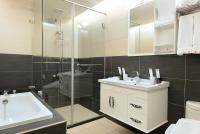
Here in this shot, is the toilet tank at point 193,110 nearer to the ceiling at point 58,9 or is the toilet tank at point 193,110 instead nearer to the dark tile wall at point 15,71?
the ceiling at point 58,9

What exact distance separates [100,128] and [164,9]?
2031mm

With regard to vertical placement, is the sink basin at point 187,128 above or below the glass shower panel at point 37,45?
below

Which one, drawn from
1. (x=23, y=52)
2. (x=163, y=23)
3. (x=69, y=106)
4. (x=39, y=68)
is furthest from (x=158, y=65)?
(x=23, y=52)

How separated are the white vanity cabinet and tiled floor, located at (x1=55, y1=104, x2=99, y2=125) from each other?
32.6 inches

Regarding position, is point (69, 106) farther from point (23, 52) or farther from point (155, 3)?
point (155, 3)

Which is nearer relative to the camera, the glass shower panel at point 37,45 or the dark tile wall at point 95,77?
the glass shower panel at point 37,45

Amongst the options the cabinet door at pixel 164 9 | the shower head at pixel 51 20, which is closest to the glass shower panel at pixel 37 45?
the shower head at pixel 51 20

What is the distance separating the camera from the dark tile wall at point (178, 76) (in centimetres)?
161

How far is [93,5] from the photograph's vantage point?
3041 mm

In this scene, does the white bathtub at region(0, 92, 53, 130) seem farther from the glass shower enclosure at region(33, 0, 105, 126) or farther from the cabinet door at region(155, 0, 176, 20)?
the cabinet door at region(155, 0, 176, 20)

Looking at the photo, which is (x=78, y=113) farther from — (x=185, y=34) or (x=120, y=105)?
(x=185, y=34)

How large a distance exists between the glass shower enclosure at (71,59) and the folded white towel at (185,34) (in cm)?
158

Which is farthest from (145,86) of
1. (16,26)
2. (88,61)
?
(16,26)

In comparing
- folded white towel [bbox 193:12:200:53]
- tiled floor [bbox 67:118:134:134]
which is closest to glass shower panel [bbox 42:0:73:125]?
tiled floor [bbox 67:118:134:134]
